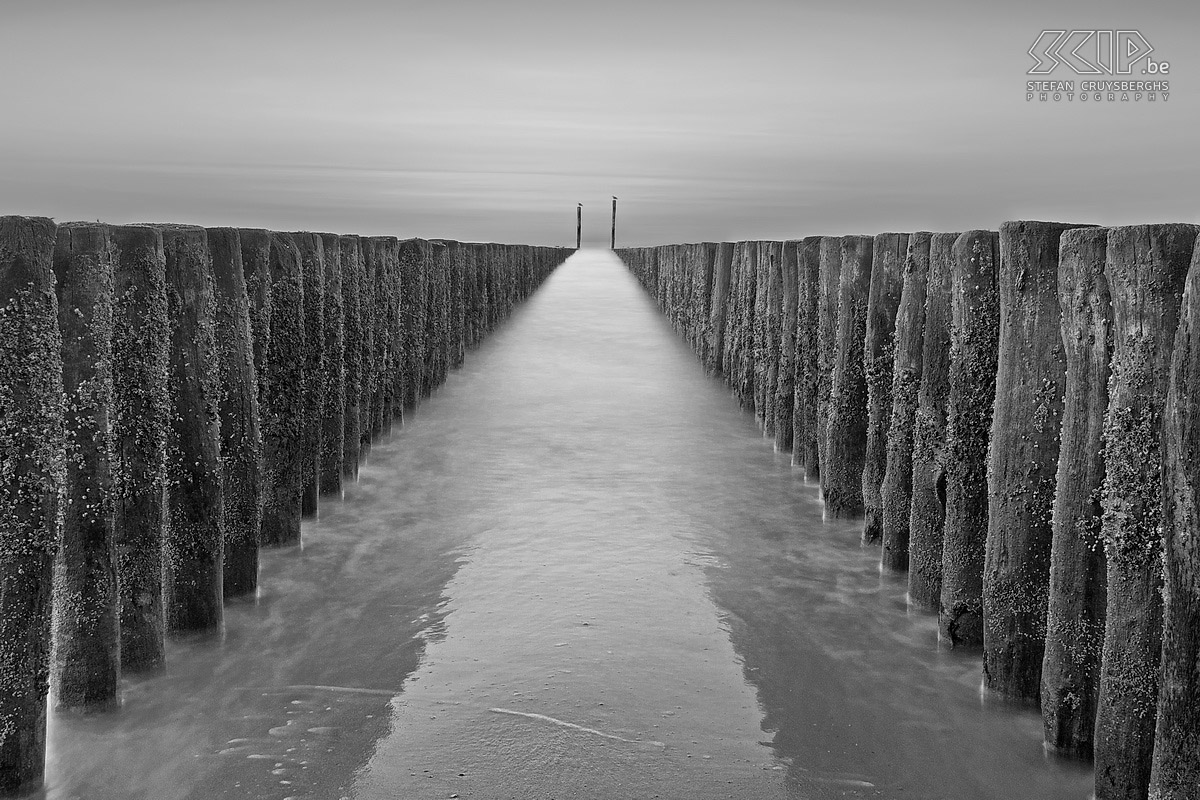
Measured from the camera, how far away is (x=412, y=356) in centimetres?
953

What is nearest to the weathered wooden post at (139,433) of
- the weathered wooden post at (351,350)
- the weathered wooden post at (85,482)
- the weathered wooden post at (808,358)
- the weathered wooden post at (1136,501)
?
the weathered wooden post at (85,482)

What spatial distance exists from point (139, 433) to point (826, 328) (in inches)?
158

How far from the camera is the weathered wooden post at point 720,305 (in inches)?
472

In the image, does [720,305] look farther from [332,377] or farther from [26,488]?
[26,488]

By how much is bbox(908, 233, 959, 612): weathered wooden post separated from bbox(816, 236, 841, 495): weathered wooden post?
5.09 feet

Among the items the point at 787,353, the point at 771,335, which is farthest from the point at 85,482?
the point at 771,335

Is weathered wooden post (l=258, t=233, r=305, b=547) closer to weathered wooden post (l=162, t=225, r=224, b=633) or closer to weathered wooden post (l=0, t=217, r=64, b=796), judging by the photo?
weathered wooden post (l=162, t=225, r=224, b=633)

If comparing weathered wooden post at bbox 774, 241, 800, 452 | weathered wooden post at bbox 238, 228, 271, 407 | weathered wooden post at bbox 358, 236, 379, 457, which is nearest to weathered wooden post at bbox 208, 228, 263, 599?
weathered wooden post at bbox 238, 228, 271, 407

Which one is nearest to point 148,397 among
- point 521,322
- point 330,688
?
point 330,688

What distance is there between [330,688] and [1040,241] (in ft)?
9.40

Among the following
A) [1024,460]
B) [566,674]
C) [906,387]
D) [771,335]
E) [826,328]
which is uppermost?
[826,328]

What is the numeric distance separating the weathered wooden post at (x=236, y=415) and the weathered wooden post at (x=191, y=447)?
21 centimetres

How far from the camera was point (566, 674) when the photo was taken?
3.62 m

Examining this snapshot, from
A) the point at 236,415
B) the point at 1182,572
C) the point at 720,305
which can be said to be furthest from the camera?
the point at 720,305
